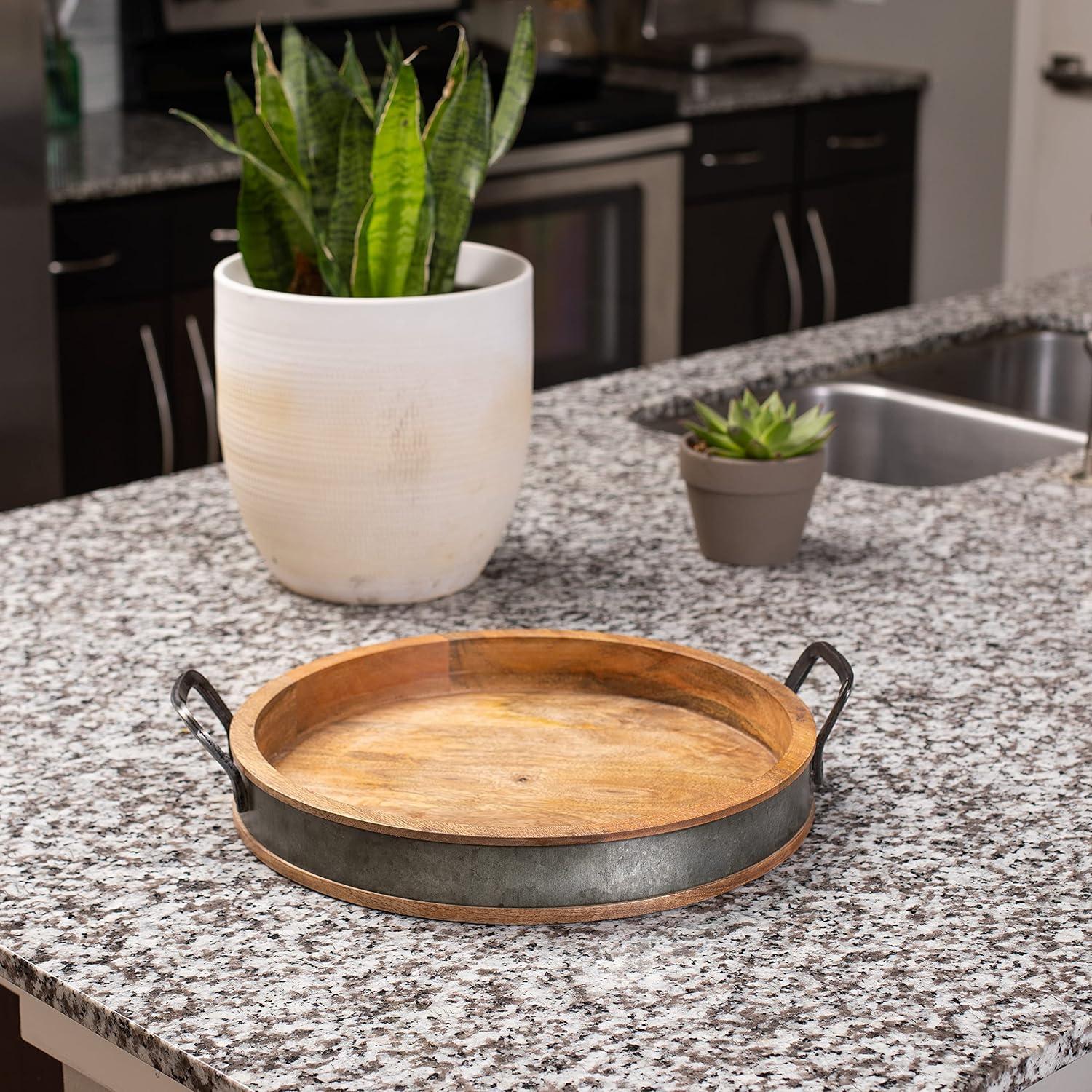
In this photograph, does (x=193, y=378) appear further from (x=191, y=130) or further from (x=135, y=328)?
(x=191, y=130)

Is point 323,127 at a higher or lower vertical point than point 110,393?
higher

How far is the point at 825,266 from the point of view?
4.01 meters

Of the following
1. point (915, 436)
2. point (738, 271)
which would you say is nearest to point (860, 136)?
point (738, 271)

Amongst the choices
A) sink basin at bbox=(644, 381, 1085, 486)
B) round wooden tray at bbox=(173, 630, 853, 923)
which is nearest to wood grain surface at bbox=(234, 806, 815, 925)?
round wooden tray at bbox=(173, 630, 853, 923)

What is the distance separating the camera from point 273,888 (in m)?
0.90

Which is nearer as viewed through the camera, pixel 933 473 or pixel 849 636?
pixel 849 636

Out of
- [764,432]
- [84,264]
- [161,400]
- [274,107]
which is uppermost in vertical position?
[274,107]

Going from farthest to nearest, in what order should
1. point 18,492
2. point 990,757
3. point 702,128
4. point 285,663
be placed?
1. point 702,128
2. point 18,492
3. point 285,663
4. point 990,757

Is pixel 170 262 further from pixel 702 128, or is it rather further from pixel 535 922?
pixel 535 922

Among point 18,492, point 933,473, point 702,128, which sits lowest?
point 18,492

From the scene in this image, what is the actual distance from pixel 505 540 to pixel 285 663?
1.02ft

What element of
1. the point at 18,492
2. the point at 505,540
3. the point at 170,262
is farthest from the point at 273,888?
the point at 170,262

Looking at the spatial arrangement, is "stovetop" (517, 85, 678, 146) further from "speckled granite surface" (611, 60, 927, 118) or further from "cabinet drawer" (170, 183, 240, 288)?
"cabinet drawer" (170, 183, 240, 288)

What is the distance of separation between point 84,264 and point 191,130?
52 cm
